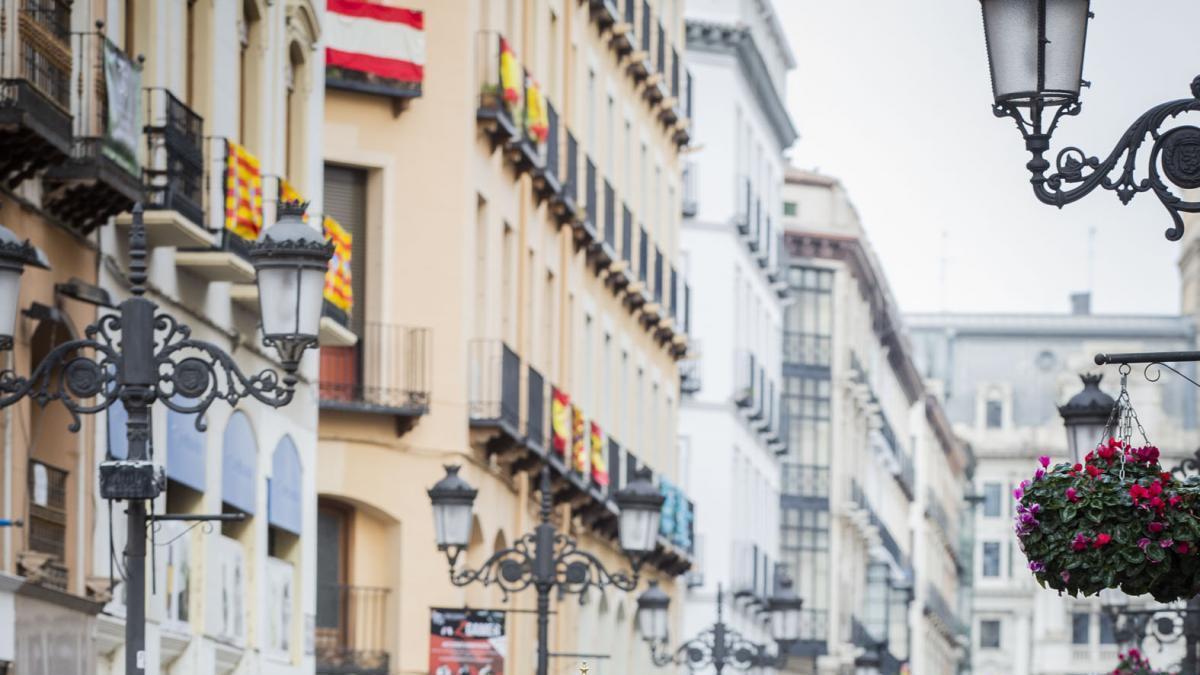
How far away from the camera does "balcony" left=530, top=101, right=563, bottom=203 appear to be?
4059cm

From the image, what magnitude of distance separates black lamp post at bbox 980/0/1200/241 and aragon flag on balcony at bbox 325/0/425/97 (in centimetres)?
2312

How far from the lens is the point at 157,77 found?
24.6 metres

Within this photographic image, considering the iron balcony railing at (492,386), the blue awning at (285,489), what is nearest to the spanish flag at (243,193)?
the blue awning at (285,489)

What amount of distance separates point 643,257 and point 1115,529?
126ft

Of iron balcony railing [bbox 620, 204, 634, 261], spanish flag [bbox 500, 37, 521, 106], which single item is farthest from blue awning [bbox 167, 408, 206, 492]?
iron balcony railing [bbox 620, 204, 634, 261]

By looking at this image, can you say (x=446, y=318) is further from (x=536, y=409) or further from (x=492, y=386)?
(x=536, y=409)

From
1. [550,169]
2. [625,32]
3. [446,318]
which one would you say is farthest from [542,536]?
[625,32]

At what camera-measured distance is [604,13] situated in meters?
46.7

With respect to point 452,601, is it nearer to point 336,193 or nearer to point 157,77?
point 336,193

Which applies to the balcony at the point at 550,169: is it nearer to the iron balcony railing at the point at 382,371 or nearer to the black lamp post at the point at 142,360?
the iron balcony railing at the point at 382,371

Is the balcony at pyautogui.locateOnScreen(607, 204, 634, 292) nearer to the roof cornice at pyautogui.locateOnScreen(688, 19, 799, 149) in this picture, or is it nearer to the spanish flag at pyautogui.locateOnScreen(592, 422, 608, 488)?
the spanish flag at pyautogui.locateOnScreen(592, 422, 608, 488)

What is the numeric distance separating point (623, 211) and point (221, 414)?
2267 cm

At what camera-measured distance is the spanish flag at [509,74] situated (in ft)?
122

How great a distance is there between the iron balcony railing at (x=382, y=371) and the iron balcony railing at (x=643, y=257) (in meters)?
14.9
